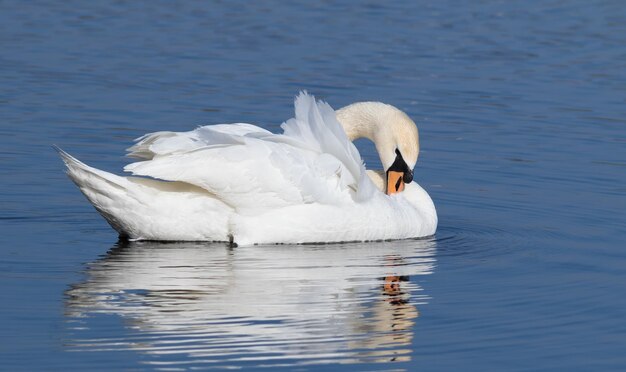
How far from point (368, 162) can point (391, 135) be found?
241cm

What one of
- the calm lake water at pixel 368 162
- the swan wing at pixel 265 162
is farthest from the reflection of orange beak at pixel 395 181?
the swan wing at pixel 265 162

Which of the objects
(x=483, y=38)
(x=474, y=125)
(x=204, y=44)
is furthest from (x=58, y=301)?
(x=483, y=38)

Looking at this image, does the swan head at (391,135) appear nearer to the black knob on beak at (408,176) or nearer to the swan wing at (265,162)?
the black knob on beak at (408,176)

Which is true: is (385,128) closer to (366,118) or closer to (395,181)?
(366,118)

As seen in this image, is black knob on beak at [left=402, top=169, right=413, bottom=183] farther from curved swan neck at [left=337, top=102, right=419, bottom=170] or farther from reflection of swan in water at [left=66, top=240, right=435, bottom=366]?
reflection of swan in water at [left=66, top=240, right=435, bottom=366]

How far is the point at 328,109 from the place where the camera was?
36.1ft

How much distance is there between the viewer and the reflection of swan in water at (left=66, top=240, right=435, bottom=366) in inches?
313

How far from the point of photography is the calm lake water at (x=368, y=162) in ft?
27.0

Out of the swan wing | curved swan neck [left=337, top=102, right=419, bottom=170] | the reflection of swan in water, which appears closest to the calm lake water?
the reflection of swan in water

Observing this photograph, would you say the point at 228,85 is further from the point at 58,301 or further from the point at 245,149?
the point at 58,301

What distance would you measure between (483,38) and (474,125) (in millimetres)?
5307

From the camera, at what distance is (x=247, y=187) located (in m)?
10.7

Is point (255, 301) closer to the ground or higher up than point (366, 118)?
closer to the ground

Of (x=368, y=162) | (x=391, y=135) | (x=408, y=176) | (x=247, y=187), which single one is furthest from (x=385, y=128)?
(x=368, y=162)
